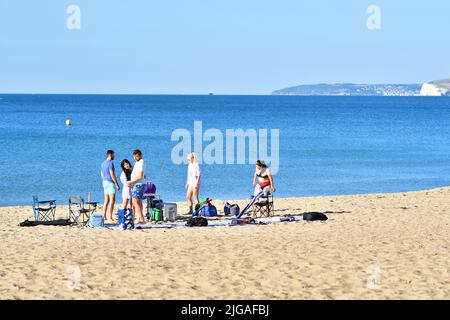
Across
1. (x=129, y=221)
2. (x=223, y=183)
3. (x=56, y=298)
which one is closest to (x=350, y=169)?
(x=223, y=183)

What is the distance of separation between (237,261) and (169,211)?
16.1ft

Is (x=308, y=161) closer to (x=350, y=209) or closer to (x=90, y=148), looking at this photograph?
(x=90, y=148)

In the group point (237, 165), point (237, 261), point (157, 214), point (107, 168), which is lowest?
point (237, 165)

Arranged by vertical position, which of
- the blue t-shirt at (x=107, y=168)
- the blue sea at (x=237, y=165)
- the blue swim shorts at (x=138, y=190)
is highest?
the blue t-shirt at (x=107, y=168)

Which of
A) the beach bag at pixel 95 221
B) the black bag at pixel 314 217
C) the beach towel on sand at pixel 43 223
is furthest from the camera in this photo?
the black bag at pixel 314 217

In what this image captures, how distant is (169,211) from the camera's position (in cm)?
1546

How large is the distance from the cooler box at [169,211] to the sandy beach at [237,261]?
4.14 ft

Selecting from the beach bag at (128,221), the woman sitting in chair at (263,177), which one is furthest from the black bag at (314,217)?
the beach bag at (128,221)

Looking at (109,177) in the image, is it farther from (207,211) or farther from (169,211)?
(207,211)

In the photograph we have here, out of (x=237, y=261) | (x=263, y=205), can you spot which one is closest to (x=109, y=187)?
(x=263, y=205)

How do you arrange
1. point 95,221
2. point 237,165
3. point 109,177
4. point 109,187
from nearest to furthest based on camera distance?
1. point 95,221
2. point 109,177
3. point 109,187
4. point 237,165

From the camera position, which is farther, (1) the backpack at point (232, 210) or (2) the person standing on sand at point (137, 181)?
(1) the backpack at point (232, 210)

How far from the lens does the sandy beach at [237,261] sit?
916 cm

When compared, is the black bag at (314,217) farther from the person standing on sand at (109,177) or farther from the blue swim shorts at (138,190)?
the person standing on sand at (109,177)
